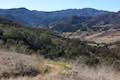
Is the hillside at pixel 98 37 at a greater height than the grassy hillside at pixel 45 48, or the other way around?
the grassy hillside at pixel 45 48

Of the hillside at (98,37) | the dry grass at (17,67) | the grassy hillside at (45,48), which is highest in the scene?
the dry grass at (17,67)

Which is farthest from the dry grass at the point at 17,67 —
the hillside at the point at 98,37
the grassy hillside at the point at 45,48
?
the hillside at the point at 98,37

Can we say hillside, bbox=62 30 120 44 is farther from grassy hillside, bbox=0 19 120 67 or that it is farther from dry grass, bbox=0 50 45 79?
dry grass, bbox=0 50 45 79

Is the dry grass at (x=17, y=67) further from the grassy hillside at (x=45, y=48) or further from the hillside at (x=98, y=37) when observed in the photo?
the hillside at (x=98, y=37)

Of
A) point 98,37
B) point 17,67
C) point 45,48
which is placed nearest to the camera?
point 17,67

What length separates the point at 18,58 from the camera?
9.12 m

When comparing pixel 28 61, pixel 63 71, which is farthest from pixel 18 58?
pixel 63 71

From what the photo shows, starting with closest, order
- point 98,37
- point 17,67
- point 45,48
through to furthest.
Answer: point 17,67, point 45,48, point 98,37

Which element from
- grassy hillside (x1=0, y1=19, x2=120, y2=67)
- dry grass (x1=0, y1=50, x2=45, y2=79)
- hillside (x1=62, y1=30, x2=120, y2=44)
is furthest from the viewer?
hillside (x1=62, y1=30, x2=120, y2=44)

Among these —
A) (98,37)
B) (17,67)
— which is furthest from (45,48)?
(98,37)

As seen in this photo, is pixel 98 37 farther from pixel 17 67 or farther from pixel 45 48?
pixel 17 67

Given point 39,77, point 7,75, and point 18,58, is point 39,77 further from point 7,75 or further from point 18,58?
point 18,58

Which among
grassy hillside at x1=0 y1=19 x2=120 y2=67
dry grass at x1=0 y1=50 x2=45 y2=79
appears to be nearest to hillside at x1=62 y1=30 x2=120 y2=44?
grassy hillside at x1=0 y1=19 x2=120 y2=67

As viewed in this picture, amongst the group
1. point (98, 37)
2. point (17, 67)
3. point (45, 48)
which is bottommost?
point (98, 37)
